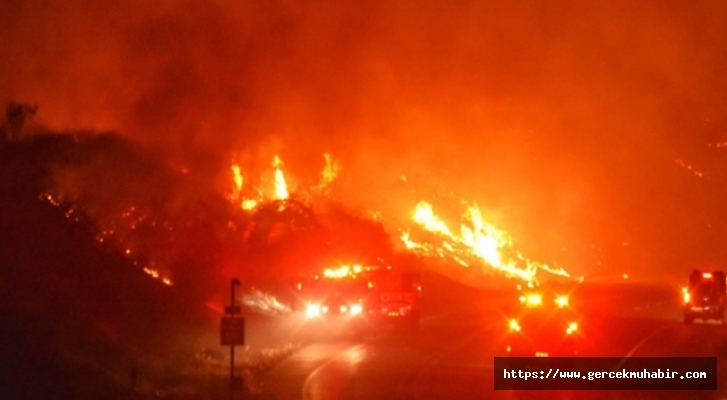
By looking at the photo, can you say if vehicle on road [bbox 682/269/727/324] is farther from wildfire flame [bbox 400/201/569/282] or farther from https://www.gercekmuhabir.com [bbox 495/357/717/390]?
wildfire flame [bbox 400/201/569/282]

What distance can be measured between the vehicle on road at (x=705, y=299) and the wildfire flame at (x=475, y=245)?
2208cm

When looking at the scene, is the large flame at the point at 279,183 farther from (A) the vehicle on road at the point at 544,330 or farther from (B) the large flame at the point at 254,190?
(A) the vehicle on road at the point at 544,330

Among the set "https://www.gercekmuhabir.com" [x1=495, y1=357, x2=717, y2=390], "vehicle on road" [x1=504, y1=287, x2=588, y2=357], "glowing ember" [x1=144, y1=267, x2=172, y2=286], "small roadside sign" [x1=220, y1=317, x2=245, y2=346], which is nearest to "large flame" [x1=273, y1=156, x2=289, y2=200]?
"glowing ember" [x1=144, y1=267, x2=172, y2=286]

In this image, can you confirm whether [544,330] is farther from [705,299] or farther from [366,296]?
[705,299]

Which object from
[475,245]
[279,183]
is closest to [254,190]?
[279,183]

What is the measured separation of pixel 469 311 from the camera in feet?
187

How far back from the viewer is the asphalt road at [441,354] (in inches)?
913

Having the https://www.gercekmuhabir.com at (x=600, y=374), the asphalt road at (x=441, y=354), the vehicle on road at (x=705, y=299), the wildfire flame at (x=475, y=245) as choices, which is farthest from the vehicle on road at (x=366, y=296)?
the wildfire flame at (x=475, y=245)

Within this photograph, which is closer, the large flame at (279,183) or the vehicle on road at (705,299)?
the vehicle on road at (705,299)

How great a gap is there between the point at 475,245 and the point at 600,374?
166ft

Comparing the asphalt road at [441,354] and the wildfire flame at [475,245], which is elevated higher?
the wildfire flame at [475,245]

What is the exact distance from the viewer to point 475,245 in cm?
7500

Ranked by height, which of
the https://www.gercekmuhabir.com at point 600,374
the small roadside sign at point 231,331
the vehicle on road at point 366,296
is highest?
the vehicle on road at point 366,296

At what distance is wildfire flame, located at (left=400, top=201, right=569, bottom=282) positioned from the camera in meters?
72.1
